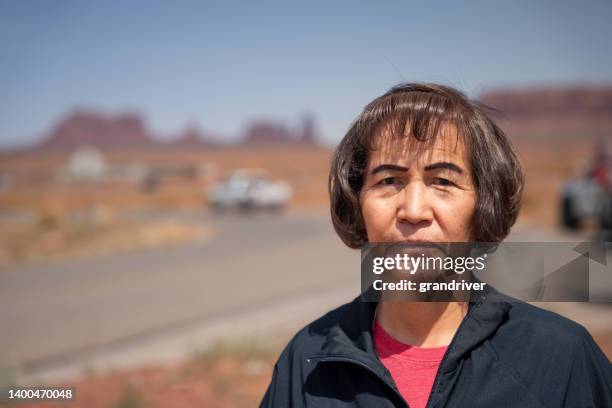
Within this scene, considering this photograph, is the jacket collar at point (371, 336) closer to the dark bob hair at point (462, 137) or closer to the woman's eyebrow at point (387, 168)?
the dark bob hair at point (462, 137)

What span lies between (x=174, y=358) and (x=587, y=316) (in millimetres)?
4485

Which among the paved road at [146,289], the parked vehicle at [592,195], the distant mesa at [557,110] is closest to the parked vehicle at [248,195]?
the paved road at [146,289]

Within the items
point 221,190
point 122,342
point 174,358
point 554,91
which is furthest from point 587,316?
point 554,91

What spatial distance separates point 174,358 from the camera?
5590 mm

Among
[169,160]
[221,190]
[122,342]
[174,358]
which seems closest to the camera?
[174,358]

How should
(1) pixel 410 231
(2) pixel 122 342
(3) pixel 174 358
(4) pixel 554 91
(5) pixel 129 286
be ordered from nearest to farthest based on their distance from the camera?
(1) pixel 410 231 → (3) pixel 174 358 → (2) pixel 122 342 → (5) pixel 129 286 → (4) pixel 554 91

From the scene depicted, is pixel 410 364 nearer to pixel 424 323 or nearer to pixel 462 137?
pixel 424 323

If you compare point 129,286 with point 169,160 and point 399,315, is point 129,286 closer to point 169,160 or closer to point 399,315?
point 399,315

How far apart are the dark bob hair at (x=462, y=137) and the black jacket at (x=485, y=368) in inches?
9.2

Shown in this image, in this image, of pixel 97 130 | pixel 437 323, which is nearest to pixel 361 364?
pixel 437 323

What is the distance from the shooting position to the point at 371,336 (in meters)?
1.66

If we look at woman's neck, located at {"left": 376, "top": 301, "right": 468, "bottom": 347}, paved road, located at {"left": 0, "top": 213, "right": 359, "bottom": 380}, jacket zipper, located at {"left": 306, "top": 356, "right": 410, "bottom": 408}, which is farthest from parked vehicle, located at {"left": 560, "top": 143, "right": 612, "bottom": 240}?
jacket zipper, located at {"left": 306, "top": 356, "right": 410, "bottom": 408}

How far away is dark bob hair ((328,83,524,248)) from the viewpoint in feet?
5.41

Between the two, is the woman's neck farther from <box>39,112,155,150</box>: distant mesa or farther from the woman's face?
<box>39,112,155,150</box>: distant mesa
